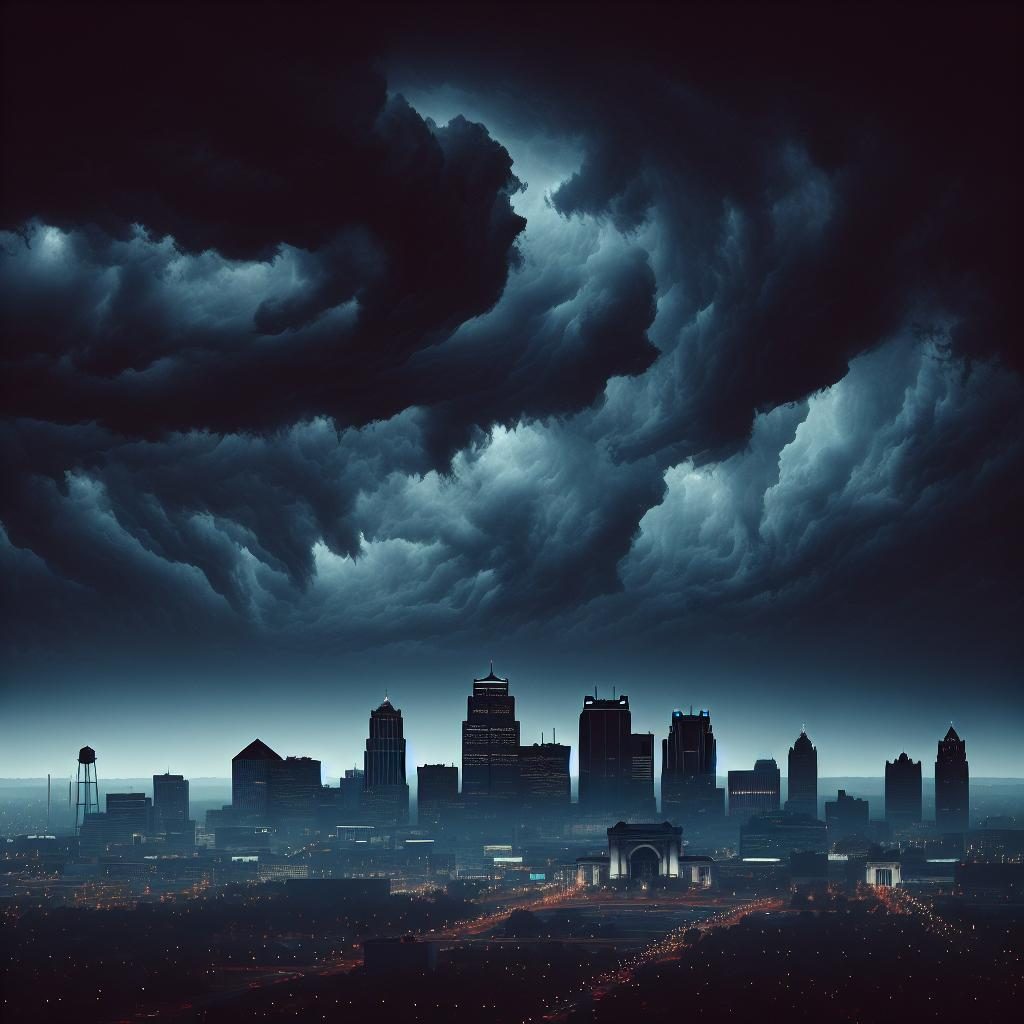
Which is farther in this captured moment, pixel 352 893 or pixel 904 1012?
pixel 352 893

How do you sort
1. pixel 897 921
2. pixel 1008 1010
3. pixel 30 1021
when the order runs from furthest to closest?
pixel 897 921 → pixel 1008 1010 → pixel 30 1021

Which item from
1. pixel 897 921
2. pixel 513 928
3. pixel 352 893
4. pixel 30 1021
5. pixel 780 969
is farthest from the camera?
pixel 352 893

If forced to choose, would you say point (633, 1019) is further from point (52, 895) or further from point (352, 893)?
point (52, 895)

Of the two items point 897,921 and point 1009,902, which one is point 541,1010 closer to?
point 897,921

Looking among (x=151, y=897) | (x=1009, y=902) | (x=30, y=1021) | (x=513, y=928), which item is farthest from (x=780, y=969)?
(x=151, y=897)

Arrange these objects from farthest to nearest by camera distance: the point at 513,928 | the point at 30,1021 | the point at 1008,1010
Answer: the point at 513,928
the point at 1008,1010
the point at 30,1021

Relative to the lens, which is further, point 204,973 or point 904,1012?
point 204,973

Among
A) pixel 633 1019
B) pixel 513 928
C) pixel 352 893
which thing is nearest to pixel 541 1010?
pixel 633 1019

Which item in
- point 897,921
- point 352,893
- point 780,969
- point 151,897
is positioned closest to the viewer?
point 780,969
